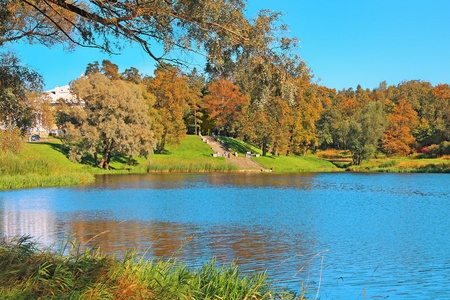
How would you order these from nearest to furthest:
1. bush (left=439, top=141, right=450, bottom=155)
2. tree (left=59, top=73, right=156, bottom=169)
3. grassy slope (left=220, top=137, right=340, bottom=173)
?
1. tree (left=59, top=73, right=156, bottom=169)
2. grassy slope (left=220, top=137, right=340, bottom=173)
3. bush (left=439, top=141, right=450, bottom=155)

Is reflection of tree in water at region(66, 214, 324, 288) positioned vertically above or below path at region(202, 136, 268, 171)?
below

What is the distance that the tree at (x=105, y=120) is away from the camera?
44031 millimetres

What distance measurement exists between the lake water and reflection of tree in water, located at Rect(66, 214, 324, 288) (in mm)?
29

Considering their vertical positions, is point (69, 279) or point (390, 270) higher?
point (69, 279)

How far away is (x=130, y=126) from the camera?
45.4 m

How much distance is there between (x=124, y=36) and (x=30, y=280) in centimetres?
519

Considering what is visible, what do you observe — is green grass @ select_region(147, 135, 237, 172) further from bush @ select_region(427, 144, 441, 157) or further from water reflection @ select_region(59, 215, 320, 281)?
bush @ select_region(427, 144, 441, 157)

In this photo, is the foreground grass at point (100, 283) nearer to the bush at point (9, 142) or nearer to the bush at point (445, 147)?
the bush at point (9, 142)

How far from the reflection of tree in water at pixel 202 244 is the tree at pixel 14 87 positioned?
4.43 metres

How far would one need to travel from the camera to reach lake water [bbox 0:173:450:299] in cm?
945

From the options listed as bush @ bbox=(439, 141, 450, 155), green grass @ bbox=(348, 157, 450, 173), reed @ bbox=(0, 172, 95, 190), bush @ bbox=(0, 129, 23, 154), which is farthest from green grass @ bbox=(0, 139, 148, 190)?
bush @ bbox=(439, 141, 450, 155)

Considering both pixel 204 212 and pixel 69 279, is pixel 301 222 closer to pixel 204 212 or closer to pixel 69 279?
pixel 204 212

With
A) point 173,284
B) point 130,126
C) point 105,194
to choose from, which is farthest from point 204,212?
point 130,126

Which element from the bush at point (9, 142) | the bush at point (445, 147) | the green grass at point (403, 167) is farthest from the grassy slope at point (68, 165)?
the bush at point (445, 147)
